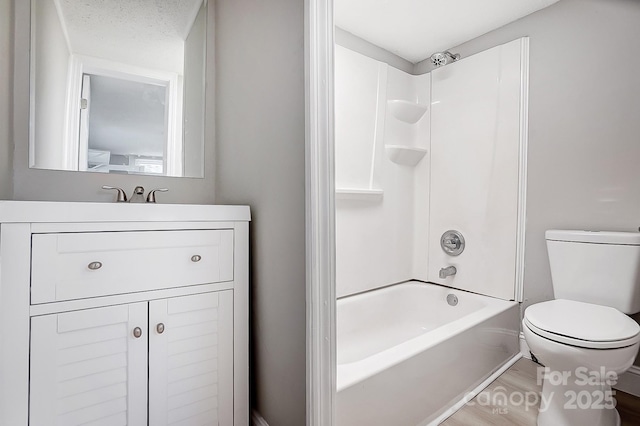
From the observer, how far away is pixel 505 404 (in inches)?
62.6

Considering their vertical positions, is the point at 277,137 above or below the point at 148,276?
above

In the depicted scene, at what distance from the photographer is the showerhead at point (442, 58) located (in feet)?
7.54

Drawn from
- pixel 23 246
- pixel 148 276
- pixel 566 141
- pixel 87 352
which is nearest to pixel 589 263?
pixel 566 141

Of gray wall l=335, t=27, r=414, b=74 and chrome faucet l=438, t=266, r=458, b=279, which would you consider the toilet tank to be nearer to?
chrome faucet l=438, t=266, r=458, b=279

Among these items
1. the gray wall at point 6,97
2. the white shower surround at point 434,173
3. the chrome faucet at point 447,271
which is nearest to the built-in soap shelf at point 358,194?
the white shower surround at point 434,173

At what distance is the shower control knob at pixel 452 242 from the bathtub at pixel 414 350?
0.30 metres

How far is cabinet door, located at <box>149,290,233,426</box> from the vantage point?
3.68 ft

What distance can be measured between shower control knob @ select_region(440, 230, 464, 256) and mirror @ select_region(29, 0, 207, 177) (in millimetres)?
1842

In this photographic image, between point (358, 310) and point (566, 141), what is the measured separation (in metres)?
1.68

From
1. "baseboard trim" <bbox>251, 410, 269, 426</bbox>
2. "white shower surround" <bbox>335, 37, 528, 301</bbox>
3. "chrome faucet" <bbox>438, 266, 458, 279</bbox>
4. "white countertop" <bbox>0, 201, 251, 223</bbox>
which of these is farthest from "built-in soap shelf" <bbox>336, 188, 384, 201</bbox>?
"baseboard trim" <bbox>251, 410, 269, 426</bbox>

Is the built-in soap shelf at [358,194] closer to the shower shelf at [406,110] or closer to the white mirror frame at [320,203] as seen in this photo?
the shower shelf at [406,110]

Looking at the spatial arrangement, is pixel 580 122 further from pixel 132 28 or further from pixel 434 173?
pixel 132 28

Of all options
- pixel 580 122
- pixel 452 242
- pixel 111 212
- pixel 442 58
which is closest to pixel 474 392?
pixel 452 242

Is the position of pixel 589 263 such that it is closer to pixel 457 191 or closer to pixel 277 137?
pixel 457 191
